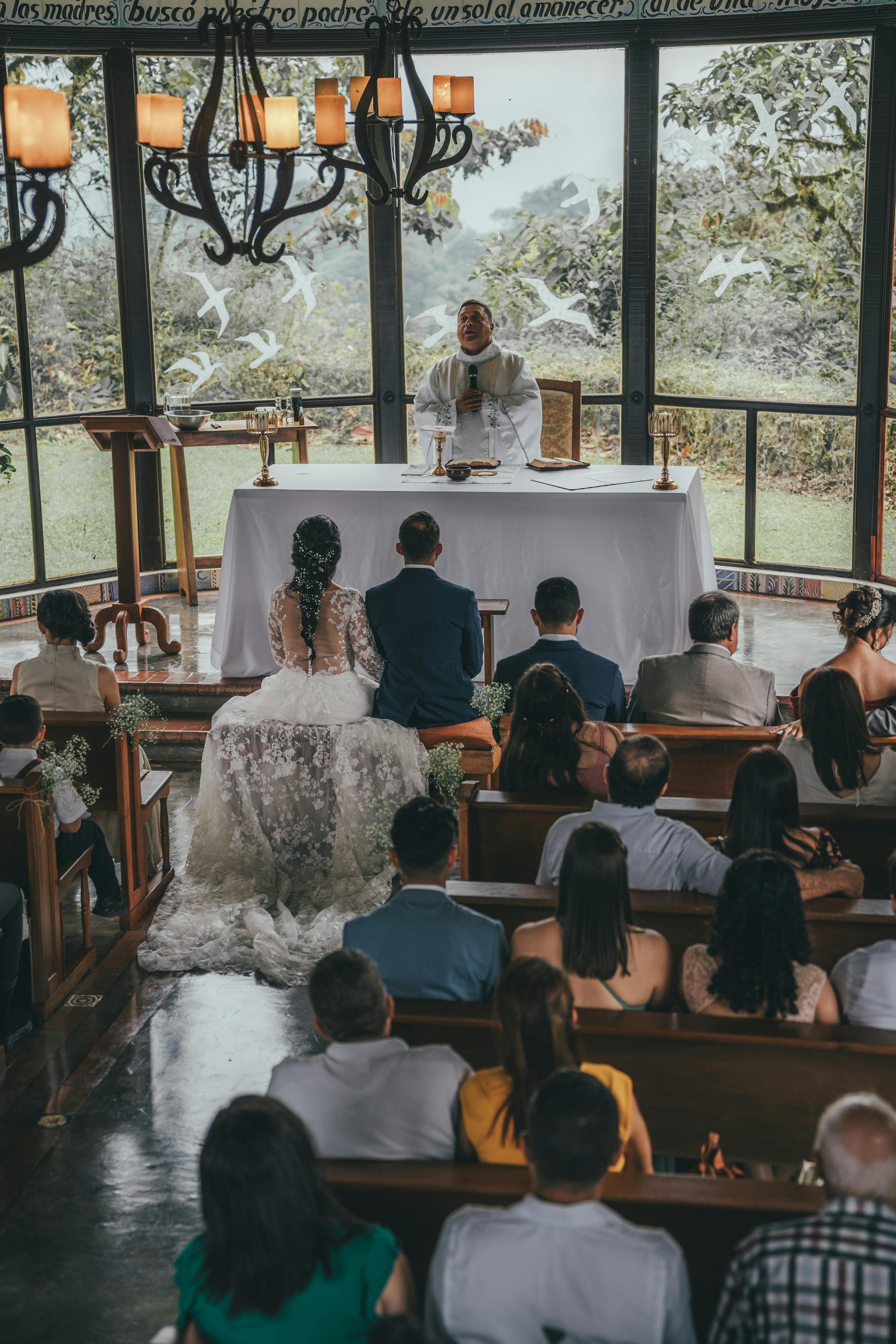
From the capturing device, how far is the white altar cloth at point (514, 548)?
251 inches

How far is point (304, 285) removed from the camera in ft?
29.5

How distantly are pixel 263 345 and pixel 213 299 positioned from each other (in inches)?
16.7

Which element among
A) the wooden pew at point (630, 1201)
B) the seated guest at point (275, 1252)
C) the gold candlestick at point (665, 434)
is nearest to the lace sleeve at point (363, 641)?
the gold candlestick at point (665, 434)

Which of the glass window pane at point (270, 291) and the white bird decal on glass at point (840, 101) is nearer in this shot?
the white bird decal on glass at point (840, 101)

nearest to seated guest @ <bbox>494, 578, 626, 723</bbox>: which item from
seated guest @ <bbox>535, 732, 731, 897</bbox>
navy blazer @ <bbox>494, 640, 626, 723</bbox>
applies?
navy blazer @ <bbox>494, 640, 626, 723</bbox>

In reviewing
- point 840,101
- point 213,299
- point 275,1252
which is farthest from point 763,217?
point 275,1252

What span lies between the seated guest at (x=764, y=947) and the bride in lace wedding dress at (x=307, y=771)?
7.29ft

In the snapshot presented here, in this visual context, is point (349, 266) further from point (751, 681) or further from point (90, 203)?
point (751, 681)

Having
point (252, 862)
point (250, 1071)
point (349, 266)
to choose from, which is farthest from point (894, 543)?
point (250, 1071)

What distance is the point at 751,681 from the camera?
15.1 feet

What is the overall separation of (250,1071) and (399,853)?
113cm

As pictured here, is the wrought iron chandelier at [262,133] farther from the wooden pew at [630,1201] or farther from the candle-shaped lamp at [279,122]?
the wooden pew at [630,1201]

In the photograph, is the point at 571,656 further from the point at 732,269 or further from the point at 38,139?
the point at 732,269

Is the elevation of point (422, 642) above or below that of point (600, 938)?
above
